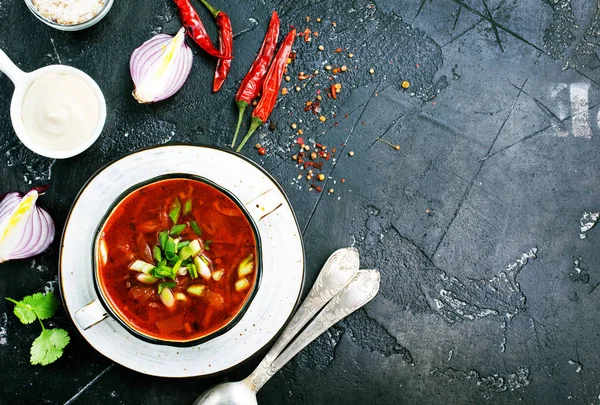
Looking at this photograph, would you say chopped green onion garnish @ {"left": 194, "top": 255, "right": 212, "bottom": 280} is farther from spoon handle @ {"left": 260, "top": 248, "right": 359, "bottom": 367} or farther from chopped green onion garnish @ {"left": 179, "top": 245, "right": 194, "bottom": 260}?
spoon handle @ {"left": 260, "top": 248, "right": 359, "bottom": 367}

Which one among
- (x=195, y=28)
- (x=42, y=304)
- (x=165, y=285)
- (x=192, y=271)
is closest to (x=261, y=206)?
(x=192, y=271)

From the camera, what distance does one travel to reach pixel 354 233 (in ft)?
8.98

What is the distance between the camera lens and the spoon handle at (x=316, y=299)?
8.47ft

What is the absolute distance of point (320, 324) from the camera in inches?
102

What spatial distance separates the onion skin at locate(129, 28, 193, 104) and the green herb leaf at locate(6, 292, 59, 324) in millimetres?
956

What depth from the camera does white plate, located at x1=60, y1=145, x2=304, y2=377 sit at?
232 cm

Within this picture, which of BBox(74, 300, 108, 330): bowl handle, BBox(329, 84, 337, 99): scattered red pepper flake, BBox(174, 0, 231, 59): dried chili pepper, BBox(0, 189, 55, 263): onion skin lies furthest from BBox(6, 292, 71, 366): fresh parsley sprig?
BBox(329, 84, 337, 99): scattered red pepper flake

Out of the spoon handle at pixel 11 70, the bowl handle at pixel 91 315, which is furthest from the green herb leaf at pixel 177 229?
the spoon handle at pixel 11 70

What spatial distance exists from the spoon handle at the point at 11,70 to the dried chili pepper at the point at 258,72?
0.90m

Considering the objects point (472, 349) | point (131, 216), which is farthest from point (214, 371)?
point (472, 349)

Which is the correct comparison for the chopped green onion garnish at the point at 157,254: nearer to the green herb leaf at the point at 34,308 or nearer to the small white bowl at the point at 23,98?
the small white bowl at the point at 23,98

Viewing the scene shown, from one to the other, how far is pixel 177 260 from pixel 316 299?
687 millimetres

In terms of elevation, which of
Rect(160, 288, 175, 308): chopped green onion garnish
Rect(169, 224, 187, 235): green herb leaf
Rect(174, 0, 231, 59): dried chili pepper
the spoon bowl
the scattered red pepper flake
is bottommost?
the spoon bowl

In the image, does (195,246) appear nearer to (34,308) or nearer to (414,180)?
(34,308)
